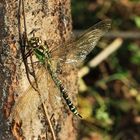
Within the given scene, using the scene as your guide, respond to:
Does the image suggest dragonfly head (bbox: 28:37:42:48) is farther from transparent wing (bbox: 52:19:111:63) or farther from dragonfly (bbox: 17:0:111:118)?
transparent wing (bbox: 52:19:111:63)

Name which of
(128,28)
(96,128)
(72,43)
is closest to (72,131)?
(72,43)

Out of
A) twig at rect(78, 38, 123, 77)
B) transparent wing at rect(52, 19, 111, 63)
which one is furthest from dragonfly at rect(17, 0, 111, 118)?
twig at rect(78, 38, 123, 77)

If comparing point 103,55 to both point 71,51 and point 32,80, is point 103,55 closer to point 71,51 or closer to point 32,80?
point 71,51

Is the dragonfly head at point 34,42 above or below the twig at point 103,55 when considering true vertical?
below

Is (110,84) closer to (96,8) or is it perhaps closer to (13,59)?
(96,8)

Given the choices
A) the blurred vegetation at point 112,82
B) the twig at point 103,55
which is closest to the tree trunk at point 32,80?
the blurred vegetation at point 112,82

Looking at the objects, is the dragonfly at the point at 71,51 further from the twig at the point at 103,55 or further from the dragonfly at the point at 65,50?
the twig at the point at 103,55
